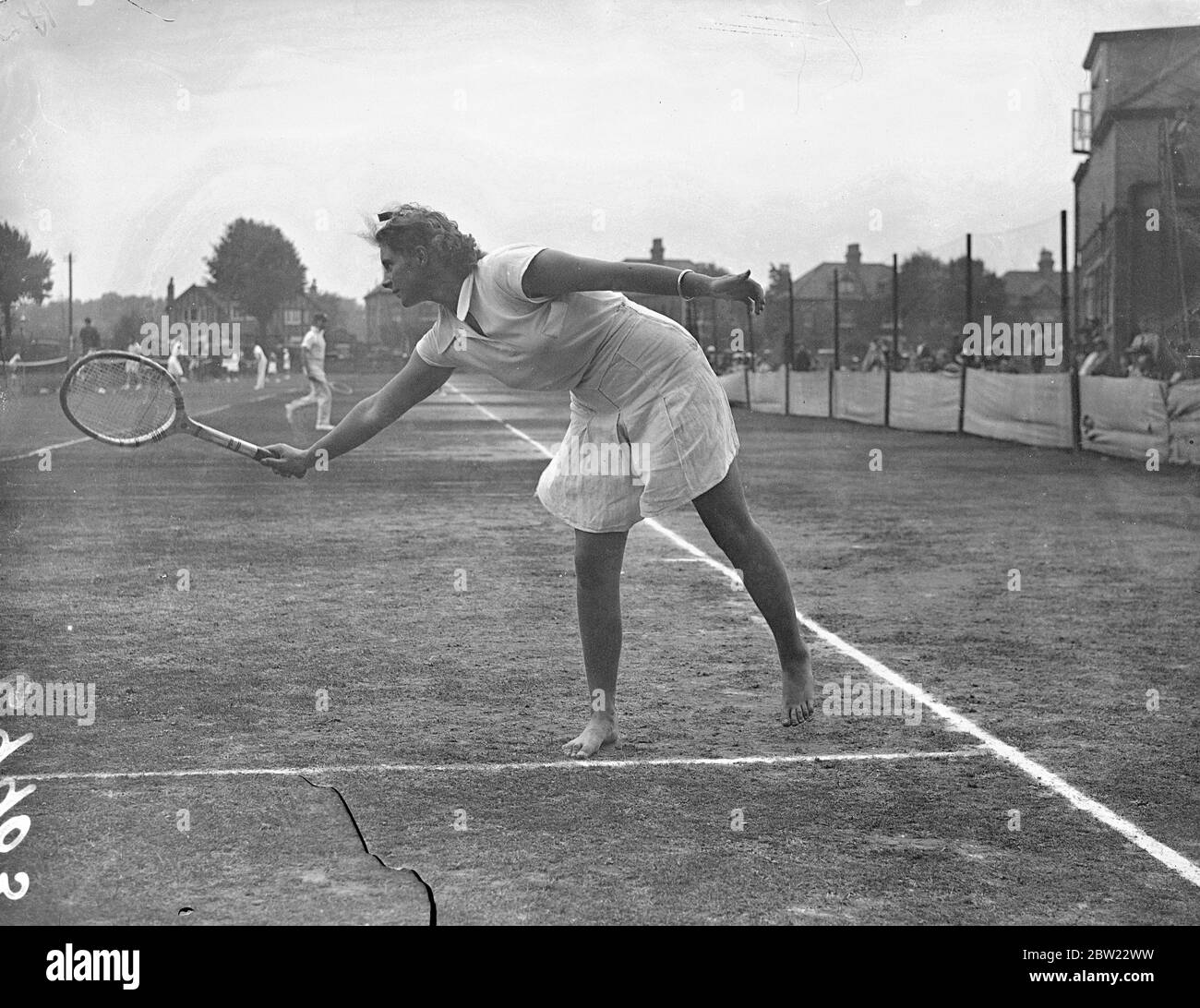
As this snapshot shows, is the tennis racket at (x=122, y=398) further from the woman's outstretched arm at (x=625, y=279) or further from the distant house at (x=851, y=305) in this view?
the distant house at (x=851, y=305)

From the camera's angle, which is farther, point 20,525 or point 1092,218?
point 1092,218

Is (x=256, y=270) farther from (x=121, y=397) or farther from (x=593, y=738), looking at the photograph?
(x=593, y=738)

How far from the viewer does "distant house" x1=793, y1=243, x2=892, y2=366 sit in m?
102

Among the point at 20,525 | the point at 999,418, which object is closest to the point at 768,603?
Result: the point at 20,525

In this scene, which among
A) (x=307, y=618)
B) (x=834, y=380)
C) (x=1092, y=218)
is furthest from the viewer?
(x=1092, y=218)

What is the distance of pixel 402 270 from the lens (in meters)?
5.04

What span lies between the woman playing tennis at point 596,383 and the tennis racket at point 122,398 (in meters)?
1.03

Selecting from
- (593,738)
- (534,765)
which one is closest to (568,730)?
(593,738)

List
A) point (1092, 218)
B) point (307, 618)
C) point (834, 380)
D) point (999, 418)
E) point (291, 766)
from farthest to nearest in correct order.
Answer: point (1092, 218) < point (834, 380) < point (999, 418) < point (307, 618) < point (291, 766)

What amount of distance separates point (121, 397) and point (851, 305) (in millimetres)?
108386

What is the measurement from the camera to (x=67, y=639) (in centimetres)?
763

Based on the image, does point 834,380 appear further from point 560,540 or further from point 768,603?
point 768,603
